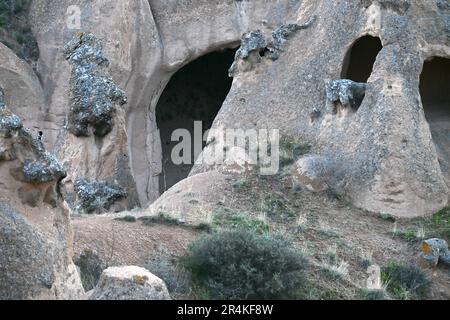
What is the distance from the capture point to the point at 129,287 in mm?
7684

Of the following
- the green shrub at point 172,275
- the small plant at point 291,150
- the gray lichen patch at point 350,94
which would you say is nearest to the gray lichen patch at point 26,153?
the green shrub at point 172,275

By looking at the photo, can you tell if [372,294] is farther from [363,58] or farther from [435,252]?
[363,58]

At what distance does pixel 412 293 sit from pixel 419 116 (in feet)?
16.4

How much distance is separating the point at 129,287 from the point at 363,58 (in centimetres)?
1222

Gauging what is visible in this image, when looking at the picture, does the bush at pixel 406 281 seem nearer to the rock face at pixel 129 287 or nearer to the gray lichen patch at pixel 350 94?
the rock face at pixel 129 287

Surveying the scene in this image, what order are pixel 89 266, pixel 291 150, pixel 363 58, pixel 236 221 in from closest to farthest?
pixel 89 266, pixel 236 221, pixel 291 150, pixel 363 58

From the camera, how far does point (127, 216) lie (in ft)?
40.0

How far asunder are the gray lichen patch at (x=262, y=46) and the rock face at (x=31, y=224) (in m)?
10.0

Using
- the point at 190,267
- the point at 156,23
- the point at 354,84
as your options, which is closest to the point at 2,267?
the point at 190,267

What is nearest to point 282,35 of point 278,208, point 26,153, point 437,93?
point 437,93

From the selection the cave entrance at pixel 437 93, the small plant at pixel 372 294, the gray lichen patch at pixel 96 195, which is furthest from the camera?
the cave entrance at pixel 437 93

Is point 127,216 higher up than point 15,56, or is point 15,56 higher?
point 15,56

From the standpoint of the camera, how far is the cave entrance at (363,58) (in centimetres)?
1862

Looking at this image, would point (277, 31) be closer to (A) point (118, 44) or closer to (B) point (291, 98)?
(B) point (291, 98)
